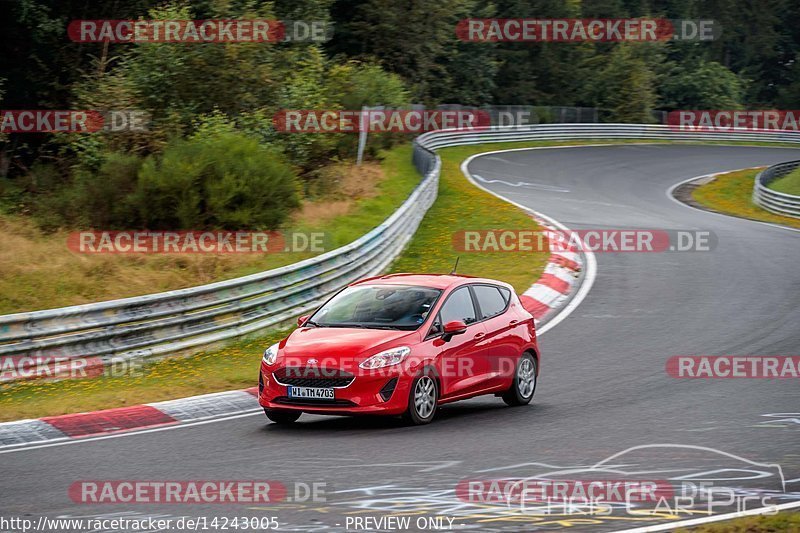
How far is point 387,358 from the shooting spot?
10.2m

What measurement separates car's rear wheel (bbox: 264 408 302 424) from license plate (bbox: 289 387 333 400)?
0.26 m

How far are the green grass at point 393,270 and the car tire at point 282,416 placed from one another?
184cm

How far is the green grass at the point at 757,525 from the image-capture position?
6.41 m

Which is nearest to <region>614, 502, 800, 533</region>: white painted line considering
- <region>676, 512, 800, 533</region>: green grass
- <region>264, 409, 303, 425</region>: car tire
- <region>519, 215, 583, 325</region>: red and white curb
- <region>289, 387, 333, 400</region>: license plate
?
<region>676, 512, 800, 533</region>: green grass

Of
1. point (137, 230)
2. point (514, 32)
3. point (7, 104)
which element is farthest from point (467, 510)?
point (514, 32)

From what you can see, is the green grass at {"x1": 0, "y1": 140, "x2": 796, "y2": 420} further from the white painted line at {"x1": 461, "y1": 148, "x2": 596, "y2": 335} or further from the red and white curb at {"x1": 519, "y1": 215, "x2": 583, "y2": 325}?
the white painted line at {"x1": 461, "y1": 148, "x2": 596, "y2": 335}

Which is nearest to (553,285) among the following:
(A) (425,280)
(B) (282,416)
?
(A) (425,280)

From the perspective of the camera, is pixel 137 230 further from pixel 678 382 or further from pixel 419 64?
pixel 419 64

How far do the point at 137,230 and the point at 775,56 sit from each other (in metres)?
86.6

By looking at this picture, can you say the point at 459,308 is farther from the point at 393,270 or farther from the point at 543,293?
the point at 393,270

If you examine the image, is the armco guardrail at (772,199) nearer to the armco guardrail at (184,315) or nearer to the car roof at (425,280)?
the armco guardrail at (184,315)

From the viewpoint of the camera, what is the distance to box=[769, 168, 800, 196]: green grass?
37344 millimetres

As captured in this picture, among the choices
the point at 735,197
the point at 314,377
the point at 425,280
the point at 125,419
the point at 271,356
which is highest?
the point at 425,280

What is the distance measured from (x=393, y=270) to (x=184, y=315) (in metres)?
7.03
